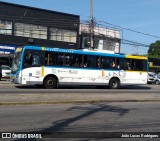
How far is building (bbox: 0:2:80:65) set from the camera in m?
45.7

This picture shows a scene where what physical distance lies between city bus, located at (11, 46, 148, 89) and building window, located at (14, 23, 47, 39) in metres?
22.3

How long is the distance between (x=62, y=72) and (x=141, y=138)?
56.6 ft

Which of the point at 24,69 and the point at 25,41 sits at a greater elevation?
the point at 25,41

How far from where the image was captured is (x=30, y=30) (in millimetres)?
48031

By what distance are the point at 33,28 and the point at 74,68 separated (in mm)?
24083

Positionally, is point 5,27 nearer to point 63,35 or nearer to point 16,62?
point 63,35

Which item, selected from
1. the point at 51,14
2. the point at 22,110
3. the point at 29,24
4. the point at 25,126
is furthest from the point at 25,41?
the point at 25,126

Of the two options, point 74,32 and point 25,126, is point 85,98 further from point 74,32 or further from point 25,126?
point 74,32

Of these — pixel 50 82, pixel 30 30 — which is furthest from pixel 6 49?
pixel 50 82

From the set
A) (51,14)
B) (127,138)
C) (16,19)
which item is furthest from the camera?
(51,14)

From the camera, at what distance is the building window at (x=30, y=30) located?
46.9 meters

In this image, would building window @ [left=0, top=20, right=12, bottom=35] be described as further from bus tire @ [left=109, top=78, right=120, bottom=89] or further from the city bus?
bus tire @ [left=109, top=78, right=120, bottom=89]

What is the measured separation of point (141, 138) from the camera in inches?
325

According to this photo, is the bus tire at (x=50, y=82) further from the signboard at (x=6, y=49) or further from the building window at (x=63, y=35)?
the building window at (x=63, y=35)
